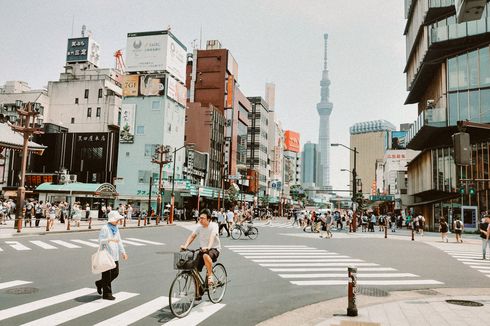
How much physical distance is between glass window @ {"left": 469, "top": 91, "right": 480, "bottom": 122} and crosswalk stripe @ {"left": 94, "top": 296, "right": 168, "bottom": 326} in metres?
37.8

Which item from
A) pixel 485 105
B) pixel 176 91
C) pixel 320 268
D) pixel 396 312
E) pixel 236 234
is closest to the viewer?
pixel 396 312

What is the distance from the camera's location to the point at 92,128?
7062 cm

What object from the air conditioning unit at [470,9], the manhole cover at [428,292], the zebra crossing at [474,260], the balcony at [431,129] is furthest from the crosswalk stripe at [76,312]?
the balcony at [431,129]

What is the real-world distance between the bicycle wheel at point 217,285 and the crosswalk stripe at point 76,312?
1.81 metres

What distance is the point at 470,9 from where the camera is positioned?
4.73 metres

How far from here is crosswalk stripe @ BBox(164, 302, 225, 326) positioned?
21.9 ft

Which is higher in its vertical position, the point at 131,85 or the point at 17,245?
the point at 131,85

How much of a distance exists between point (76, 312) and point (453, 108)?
40150 millimetres

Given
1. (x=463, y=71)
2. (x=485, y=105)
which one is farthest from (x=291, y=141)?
(x=485, y=105)

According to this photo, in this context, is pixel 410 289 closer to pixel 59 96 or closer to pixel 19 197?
pixel 19 197

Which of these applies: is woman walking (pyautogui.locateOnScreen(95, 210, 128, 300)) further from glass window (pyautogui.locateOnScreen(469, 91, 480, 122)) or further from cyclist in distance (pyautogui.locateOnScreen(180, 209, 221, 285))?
glass window (pyautogui.locateOnScreen(469, 91, 480, 122))

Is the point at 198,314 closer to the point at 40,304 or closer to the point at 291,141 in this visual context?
the point at 40,304

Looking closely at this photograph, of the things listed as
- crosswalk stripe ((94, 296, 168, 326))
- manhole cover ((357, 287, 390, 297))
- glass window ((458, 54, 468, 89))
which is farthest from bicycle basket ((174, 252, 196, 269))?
glass window ((458, 54, 468, 89))

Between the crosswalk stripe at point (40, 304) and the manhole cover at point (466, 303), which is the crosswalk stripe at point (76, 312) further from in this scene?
the manhole cover at point (466, 303)
